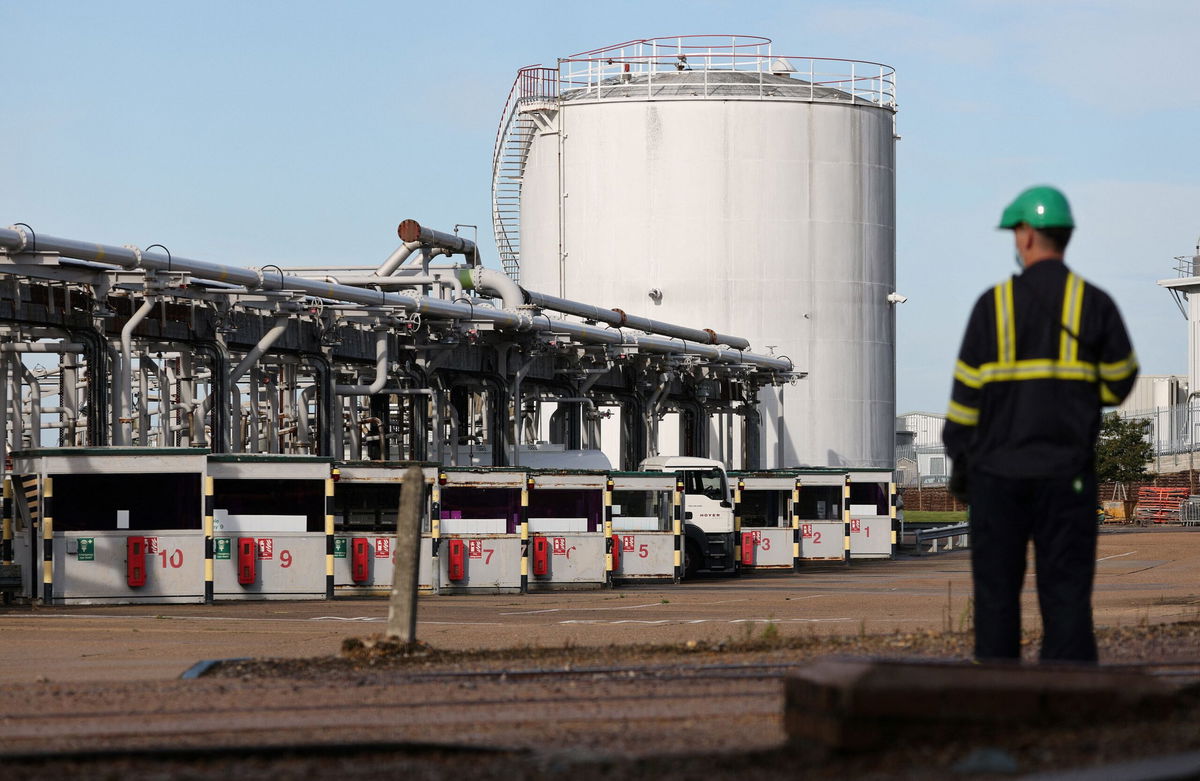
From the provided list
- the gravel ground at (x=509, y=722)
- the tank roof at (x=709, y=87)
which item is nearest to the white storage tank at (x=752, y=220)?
the tank roof at (x=709, y=87)

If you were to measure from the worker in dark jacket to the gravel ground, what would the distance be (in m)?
0.76

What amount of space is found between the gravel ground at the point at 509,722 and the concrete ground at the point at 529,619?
181 centimetres

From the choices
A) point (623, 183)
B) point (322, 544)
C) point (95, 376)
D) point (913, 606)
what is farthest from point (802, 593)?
point (623, 183)

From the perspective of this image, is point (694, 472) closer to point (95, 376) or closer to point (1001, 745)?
point (95, 376)

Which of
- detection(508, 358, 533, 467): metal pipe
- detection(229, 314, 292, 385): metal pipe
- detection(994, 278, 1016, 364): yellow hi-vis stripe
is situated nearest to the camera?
detection(994, 278, 1016, 364): yellow hi-vis stripe

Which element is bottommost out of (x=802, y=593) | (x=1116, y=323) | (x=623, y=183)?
(x=802, y=593)

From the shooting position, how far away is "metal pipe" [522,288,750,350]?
143ft

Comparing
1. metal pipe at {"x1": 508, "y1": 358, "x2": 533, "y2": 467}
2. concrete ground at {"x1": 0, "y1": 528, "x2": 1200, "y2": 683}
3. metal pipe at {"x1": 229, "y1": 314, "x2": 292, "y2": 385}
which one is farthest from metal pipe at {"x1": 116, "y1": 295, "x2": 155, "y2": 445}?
metal pipe at {"x1": 508, "y1": 358, "x2": 533, "y2": 467}

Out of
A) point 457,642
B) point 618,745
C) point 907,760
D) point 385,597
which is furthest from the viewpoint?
point 385,597

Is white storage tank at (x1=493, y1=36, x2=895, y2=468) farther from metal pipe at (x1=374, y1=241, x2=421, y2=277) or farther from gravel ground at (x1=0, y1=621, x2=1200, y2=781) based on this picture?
gravel ground at (x1=0, y1=621, x2=1200, y2=781)

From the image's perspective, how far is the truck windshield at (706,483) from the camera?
38.1 metres

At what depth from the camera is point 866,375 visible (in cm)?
6091

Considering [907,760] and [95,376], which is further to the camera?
[95,376]

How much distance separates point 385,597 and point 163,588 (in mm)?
3774
